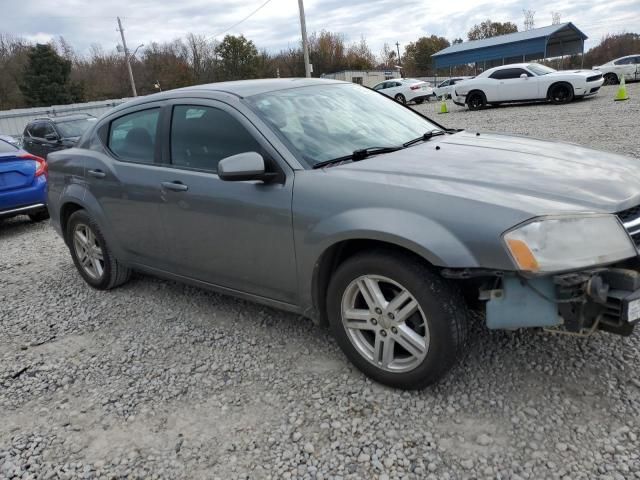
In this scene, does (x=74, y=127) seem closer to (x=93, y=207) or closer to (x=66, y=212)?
(x=66, y=212)

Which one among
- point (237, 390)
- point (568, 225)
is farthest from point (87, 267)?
point (568, 225)

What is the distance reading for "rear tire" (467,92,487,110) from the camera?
63.6 ft

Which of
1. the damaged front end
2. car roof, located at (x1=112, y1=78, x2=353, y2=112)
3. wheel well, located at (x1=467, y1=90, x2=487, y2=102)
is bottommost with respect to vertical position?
the damaged front end

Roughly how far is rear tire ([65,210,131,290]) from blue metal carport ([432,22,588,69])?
147 ft

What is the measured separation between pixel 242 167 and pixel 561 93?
57.4 feet

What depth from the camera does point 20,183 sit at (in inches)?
288

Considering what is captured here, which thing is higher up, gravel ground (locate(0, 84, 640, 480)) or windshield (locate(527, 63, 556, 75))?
windshield (locate(527, 63, 556, 75))

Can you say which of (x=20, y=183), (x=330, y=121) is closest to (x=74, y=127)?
(x=20, y=183)

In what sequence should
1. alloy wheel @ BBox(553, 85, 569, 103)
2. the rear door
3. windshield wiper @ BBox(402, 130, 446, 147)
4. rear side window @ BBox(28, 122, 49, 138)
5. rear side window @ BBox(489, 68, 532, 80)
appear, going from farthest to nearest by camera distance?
rear side window @ BBox(489, 68, 532, 80)
alloy wheel @ BBox(553, 85, 569, 103)
rear side window @ BBox(28, 122, 49, 138)
the rear door
windshield wiper @ BBox(402, 130, 446, 147)

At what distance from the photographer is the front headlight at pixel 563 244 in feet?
7.23

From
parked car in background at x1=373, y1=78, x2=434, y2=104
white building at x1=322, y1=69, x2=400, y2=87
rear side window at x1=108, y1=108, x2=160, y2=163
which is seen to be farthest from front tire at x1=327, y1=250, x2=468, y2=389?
white building at x1=322, y1=69, x2=400, y2=87

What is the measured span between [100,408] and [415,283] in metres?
1.89

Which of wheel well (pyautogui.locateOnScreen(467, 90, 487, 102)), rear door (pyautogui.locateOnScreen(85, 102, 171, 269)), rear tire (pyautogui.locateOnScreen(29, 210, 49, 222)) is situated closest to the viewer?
rear door (pyautogui.locateOnScreen(85, 102, 171, 269))

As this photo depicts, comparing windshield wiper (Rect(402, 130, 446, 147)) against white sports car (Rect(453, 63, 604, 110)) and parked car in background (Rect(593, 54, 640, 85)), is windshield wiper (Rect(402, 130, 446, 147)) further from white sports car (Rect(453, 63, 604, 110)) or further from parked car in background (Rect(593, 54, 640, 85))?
parked car in background (Rect(593, 54, 640, 85))
